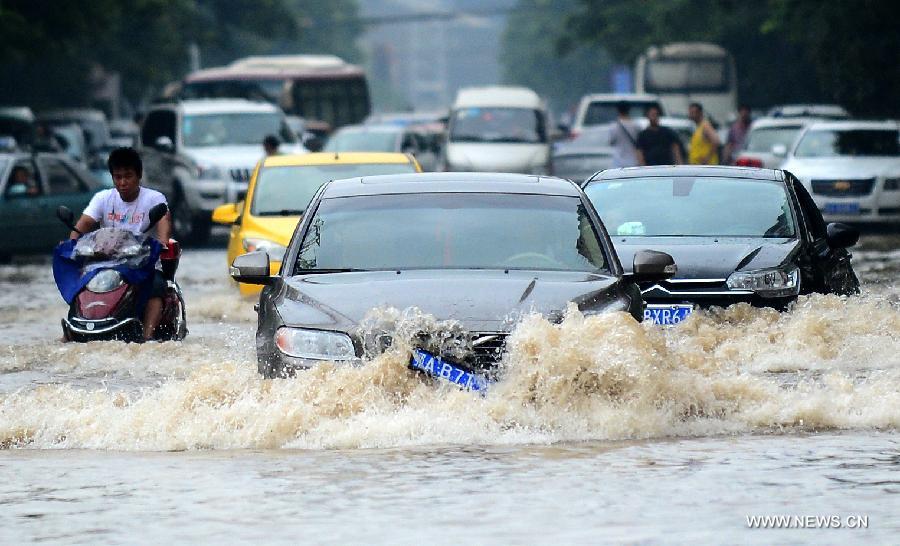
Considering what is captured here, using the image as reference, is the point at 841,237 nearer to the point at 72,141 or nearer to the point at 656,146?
the point at 656,146

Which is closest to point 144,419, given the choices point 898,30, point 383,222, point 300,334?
point 300,334

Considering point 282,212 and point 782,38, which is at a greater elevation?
point 282,212

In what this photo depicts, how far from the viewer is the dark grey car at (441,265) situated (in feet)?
31.1

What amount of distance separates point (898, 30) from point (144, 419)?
30.7 m

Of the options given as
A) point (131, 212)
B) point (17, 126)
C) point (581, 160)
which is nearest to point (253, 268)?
point (131, 212)

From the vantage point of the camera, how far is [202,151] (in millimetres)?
30859

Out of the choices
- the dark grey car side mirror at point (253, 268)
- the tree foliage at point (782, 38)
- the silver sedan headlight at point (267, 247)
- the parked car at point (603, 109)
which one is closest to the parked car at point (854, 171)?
the tree foliage at point (782, 38)

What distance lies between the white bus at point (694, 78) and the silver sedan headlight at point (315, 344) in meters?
52.0

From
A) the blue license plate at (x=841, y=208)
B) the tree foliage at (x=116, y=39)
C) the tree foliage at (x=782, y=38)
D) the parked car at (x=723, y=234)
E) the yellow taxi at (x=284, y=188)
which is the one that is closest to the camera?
the parked car at (x=723, y=234)

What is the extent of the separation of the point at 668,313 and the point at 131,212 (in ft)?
11.4

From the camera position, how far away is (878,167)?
30.0m

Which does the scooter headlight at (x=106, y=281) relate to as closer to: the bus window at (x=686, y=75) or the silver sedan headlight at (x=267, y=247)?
the silver sedan headlight at (x=267, y=247)

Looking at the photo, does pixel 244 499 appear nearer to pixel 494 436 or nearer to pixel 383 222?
pixel 494 436

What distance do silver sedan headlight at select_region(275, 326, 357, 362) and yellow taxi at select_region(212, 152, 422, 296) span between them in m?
8.88
